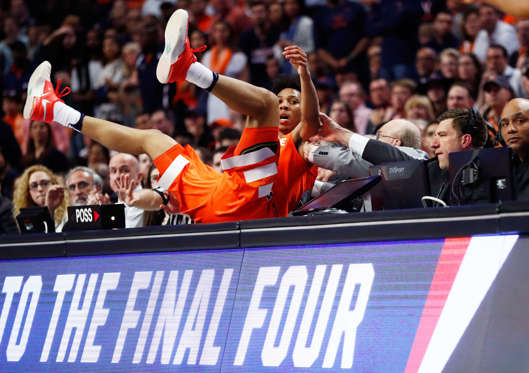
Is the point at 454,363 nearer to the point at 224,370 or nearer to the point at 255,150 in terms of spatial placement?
the point at 224,370

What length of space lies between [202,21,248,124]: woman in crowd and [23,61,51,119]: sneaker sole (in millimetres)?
4191

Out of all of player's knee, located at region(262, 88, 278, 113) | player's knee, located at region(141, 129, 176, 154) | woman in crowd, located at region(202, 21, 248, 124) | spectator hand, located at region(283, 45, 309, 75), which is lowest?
woman in crowd, located at region(202, 21, 248, 124)

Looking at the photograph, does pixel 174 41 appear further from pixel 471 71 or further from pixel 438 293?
pixel 471 71

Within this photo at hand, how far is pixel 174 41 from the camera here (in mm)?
4309

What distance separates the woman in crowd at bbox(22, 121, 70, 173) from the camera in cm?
883

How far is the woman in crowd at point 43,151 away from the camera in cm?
883

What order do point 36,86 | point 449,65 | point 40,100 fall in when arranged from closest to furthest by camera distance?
point 40,100 < point 36,86 < point 449,65

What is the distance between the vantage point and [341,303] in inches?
127

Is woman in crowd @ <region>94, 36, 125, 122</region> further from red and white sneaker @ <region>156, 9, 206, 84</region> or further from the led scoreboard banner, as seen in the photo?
the led scoreboard banner

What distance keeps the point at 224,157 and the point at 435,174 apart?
1.20 m

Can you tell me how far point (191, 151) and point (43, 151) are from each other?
450 centimetres

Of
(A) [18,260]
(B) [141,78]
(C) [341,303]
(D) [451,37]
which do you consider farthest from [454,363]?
(B) [141,78]

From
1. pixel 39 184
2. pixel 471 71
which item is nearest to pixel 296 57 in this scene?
pixel 39 184

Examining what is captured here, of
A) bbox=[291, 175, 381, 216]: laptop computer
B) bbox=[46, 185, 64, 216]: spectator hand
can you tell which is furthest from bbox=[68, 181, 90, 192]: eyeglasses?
bbox=[291, 175, 381, 216]: laptop computer
